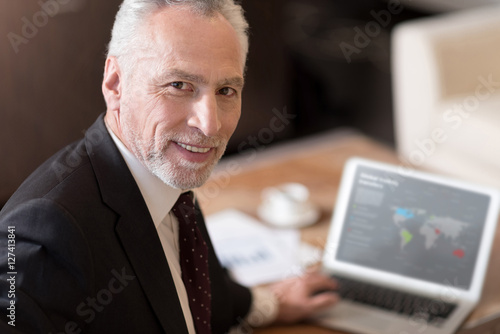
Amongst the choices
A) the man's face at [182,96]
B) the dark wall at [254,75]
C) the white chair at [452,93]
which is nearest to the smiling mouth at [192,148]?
the man's face at [182,96]

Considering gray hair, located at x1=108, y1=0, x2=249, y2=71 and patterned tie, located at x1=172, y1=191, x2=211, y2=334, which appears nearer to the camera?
gray hair, located at x1=108, y1=0, x2=249, y2=71

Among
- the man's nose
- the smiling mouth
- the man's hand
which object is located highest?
the man's nose

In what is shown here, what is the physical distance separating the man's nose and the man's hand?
0.64 metres

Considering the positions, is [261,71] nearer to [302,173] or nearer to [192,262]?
[302,173]

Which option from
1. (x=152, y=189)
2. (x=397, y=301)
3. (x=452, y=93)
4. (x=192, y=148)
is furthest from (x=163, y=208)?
(x=452, y=93)

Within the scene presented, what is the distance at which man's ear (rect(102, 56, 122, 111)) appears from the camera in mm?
1188

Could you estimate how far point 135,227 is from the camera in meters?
1.25

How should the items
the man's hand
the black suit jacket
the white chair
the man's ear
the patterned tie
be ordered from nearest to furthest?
the black suit jacket, the man's ear, the patterned tie, the man's hand, the white chair

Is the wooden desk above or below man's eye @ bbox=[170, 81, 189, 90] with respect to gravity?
below

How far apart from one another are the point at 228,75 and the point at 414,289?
2.89ft

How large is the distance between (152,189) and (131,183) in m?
0.05

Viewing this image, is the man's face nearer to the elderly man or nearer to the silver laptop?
the elderly man

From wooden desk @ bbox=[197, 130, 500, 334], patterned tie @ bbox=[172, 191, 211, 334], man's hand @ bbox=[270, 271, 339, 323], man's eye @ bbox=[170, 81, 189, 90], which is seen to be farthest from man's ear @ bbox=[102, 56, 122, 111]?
wooden desk @ bbox=[197, 130, 500, 334]

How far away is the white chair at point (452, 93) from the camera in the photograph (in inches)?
126
